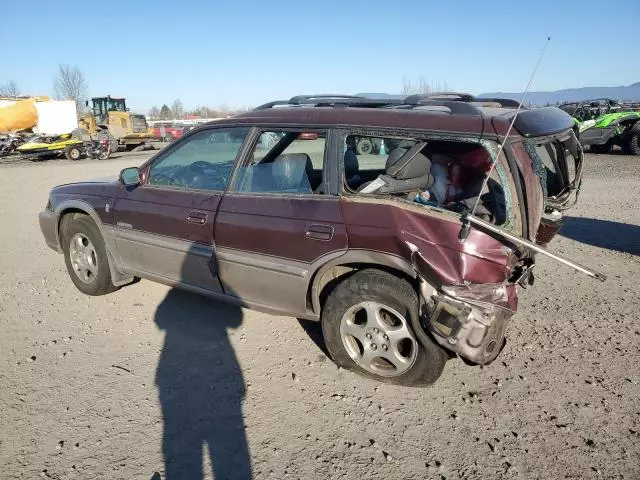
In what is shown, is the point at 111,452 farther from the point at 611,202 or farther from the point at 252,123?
the point at 611,202

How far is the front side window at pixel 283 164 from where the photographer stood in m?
3.25

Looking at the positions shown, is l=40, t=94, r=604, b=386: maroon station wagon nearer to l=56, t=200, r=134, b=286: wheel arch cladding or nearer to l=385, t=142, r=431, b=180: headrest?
l=385, t=142, r=431, b=180: headrest

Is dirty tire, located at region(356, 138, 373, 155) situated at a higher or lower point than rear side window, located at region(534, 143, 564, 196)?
higher

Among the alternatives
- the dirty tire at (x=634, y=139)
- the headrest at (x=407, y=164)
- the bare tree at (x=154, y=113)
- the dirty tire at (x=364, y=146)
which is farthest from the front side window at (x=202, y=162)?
the bare tree at (x=154, y=113)

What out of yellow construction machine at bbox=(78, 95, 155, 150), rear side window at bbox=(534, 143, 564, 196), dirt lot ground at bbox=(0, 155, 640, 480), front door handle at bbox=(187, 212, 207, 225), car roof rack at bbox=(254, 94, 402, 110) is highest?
yellow construction machine at bbox=(78, 95, 155, 150)

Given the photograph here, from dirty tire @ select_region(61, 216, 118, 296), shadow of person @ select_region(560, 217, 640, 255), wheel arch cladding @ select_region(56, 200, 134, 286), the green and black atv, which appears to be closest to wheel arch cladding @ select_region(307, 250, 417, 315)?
wheel arch cladding @ select_region(56, 200, 134, 286)

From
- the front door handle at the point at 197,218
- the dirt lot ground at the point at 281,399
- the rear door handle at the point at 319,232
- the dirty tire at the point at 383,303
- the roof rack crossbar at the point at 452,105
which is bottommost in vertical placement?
the dirt lot ground at the point at 281,399

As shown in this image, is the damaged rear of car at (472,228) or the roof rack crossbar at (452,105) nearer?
the damaged rear of car at (472,228)

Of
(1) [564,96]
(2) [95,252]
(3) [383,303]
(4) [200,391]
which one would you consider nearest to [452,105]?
(3) [383,303]

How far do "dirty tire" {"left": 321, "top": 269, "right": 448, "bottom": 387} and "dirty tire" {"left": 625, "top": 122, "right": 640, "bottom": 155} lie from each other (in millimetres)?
17034

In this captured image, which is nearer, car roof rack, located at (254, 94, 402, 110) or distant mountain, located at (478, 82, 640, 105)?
car roof rack, located at (254, 94, 402, 110)

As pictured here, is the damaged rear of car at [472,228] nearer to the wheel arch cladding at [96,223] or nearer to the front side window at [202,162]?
the front side window at [202,162]

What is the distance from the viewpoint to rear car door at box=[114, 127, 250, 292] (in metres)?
3.53

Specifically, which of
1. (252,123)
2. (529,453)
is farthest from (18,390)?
(529,453)
